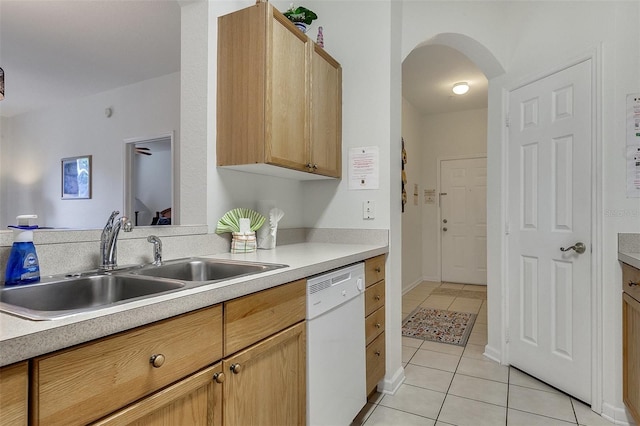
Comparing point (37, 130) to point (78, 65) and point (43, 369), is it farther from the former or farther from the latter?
point (43, 369)

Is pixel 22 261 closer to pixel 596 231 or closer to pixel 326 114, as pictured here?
pixel 326 114

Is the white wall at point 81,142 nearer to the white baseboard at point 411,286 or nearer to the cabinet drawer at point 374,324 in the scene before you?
the cabinet drawer at point 374,324

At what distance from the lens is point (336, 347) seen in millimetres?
1530

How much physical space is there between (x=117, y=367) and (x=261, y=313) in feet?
1.53

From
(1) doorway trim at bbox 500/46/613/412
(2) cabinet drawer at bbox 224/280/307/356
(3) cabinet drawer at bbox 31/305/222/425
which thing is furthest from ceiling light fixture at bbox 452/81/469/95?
(3) cabinet drawer at bbox 31/305/222/425

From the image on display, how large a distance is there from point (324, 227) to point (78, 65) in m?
2.97

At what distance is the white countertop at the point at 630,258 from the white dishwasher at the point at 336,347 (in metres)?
1.27

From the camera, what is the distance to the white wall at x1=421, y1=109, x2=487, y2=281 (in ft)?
17.5

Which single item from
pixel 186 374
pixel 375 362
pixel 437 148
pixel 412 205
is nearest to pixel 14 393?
pixel 186 374

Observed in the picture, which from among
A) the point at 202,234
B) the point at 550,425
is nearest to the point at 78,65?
the point at 202,234

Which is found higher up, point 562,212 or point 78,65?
point 78,65

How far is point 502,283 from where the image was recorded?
2545 mm

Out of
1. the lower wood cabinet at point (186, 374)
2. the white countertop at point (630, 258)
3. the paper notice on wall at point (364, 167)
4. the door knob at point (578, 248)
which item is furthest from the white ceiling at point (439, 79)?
the lower wood cabinet at point (186, 374)

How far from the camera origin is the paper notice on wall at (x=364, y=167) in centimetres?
222
